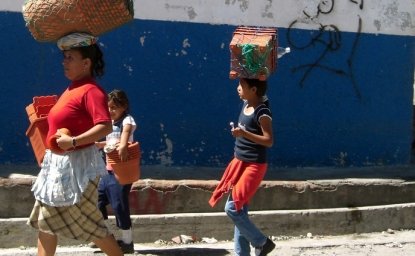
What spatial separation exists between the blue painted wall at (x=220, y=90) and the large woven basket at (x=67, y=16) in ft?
7.33

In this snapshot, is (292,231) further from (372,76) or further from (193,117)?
(372,76)

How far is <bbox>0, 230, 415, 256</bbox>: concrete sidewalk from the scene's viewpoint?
603 centimetres

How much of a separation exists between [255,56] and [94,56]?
3.94ft

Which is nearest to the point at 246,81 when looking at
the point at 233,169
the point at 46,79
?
the point at 233,169

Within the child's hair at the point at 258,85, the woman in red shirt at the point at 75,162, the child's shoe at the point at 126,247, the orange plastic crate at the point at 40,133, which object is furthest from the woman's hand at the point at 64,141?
the child's shoe at the point at 126,247

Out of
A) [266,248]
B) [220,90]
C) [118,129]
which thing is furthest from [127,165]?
[220,90]

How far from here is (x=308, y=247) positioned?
6.35m

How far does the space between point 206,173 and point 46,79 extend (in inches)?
65.3

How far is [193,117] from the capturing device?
7305mm

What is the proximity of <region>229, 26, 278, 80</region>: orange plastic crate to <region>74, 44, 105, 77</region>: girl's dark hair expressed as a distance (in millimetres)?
1094

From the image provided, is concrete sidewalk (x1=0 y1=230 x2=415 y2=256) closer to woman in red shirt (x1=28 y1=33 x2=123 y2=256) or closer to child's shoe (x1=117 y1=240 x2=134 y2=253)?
child's shoe (x1=117 y1=240 x2=134 y2=253)

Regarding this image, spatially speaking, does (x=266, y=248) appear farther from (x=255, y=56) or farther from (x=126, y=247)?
(x=255, y=56)

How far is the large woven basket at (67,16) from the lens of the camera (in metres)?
4.62

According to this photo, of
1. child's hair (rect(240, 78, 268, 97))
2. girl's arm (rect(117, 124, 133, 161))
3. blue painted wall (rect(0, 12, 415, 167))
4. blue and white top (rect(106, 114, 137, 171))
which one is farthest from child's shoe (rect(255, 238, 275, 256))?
blue painted wall (rect(0, 12, 415, 167))
